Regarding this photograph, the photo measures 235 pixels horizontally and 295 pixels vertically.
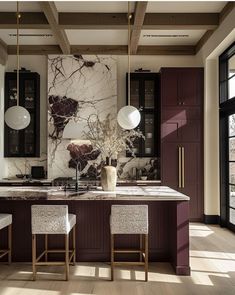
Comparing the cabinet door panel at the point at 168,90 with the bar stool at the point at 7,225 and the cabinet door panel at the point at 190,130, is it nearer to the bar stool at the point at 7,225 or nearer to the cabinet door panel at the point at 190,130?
the cabinet door panel at the point at 190,130

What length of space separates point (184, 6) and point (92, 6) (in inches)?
54.8

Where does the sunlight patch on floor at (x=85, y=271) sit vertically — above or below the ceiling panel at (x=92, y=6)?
below

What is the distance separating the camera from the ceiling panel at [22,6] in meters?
5.02

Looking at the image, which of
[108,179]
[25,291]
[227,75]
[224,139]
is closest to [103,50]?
[227,75]

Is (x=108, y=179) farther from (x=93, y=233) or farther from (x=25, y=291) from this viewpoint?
(x=25, y=291)

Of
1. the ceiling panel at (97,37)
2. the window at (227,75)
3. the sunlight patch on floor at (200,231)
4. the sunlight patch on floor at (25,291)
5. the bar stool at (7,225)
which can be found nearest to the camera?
the sunlight patch on floor at (25,291)

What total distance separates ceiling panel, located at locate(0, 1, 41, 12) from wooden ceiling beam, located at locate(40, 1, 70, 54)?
26 centimetres

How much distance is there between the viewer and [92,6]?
522 cm

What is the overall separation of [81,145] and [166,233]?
340 cm

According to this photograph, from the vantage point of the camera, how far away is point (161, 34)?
6418 mm

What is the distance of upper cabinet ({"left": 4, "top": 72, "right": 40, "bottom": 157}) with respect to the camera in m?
6.90

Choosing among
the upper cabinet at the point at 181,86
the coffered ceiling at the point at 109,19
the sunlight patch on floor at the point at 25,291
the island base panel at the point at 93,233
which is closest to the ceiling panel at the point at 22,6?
the coffered ceiling at the point at 109,19

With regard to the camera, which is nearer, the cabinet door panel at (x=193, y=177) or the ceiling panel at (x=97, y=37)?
the ceiling panel at (x=97, y=37)

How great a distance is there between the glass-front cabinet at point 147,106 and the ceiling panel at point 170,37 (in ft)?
2.16
